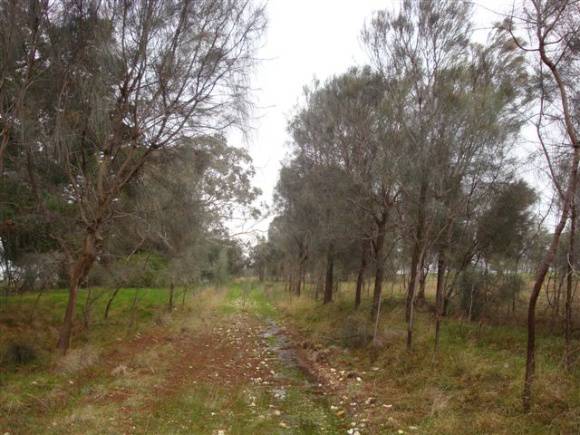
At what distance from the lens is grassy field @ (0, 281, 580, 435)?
21.8 feet

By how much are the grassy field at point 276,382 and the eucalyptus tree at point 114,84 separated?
2.10m

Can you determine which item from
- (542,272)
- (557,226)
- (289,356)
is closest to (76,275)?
(289,356)

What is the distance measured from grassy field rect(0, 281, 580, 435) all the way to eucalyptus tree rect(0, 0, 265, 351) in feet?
6.90

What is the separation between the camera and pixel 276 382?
10.0m

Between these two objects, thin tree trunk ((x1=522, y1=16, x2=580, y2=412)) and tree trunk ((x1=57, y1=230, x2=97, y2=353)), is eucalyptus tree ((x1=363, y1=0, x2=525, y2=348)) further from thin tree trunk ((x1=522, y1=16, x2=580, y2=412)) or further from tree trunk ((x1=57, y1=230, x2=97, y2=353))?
tree trunk ((x1=57, y1=230, x2=97, y2=353))

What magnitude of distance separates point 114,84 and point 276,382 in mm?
7892

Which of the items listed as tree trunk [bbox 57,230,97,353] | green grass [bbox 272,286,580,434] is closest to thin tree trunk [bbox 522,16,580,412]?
green grass [bbox 272,286,580,434]

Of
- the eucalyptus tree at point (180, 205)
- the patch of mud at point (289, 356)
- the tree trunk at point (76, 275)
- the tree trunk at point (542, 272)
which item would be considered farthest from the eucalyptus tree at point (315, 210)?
the tree trunk at point (542, 272)

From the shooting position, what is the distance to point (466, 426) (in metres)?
6.52

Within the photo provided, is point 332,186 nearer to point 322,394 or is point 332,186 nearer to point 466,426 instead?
point 322,394

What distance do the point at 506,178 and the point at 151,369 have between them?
1203 centimetres

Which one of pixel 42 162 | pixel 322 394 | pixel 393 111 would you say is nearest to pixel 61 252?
pixel 42 162

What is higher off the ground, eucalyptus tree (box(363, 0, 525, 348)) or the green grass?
eucalyptus tree (box(363, 0, 525, 348))

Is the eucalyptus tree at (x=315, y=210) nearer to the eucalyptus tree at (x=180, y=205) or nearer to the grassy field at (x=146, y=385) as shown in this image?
the eucalyptus tree at (x=180, y=205)
